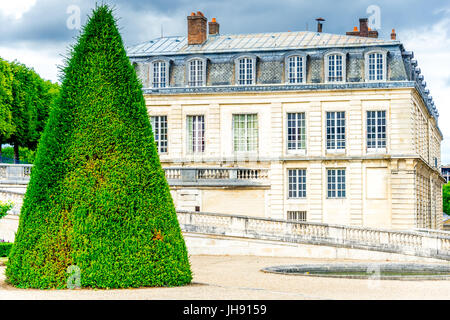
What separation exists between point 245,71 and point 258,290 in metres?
27.8

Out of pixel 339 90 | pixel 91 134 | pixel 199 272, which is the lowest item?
pixel 199 272

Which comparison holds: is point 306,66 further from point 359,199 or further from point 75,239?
point 75,239

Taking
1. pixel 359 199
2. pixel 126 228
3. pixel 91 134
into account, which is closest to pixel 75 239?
pixel 126 228

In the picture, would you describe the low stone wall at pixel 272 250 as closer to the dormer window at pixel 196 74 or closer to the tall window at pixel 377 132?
the tall window at pixel 377 132

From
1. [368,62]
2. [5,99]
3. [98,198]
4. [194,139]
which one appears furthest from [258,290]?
[5,99]

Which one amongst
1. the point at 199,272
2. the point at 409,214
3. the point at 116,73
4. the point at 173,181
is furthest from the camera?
the point at 409,214

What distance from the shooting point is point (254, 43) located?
4225 cm

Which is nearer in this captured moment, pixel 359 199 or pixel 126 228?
pixel 126 228

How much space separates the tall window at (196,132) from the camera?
41.4m

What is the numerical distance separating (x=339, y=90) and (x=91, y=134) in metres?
27.0

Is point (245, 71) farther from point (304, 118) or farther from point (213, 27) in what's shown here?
point (213, 27)

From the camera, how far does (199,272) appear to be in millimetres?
19953

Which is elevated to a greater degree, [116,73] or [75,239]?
[116,73]

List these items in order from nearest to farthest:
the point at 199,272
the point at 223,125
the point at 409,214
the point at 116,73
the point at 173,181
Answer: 1. the point at 116,73
2. the point at 199,272
3. the point at 173,181
4. the point at 409,214
5. the point at 223,125
